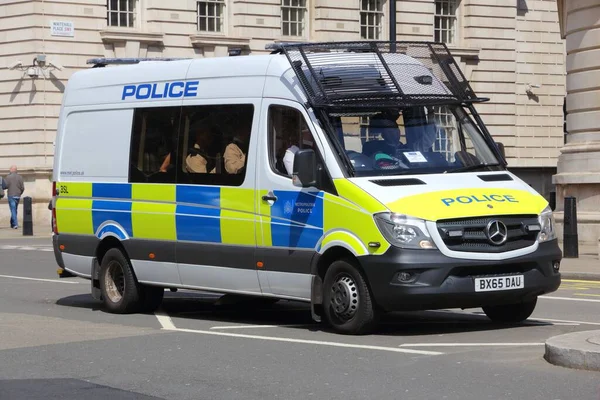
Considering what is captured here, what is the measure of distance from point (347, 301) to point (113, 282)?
353 centimetres

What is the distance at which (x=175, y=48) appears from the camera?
41750mm

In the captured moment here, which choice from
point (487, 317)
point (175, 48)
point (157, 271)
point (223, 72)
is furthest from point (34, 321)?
point (175, 48)

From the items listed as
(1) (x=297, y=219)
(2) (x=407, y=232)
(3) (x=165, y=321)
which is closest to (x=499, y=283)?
(2) (x=407, y=232)

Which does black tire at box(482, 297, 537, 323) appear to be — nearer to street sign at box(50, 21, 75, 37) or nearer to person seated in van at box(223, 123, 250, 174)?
person seated in van at box(223, 123, 250, 174)

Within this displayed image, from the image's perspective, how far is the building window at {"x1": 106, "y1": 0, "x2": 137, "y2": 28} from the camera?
134 feet

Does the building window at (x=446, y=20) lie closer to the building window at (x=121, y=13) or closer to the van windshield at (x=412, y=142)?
the building window at (x=121, y=13)

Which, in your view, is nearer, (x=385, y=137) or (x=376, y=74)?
(x=385, y=137)

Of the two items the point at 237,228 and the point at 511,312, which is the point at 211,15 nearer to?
the point at 237,228

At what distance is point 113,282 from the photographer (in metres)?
14.9

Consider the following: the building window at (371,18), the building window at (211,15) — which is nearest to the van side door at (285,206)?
the building window at (211,15)

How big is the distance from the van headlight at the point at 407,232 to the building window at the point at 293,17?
32.7m

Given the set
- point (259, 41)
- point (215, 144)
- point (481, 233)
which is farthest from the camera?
point (259, 41)

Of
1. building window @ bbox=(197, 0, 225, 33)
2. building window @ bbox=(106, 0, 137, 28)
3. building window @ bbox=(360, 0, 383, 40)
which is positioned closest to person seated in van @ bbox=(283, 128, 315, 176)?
building window @ bbox=(106, 0, 137, 28)

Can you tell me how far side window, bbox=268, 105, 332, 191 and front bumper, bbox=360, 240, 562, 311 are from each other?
1356 mm
